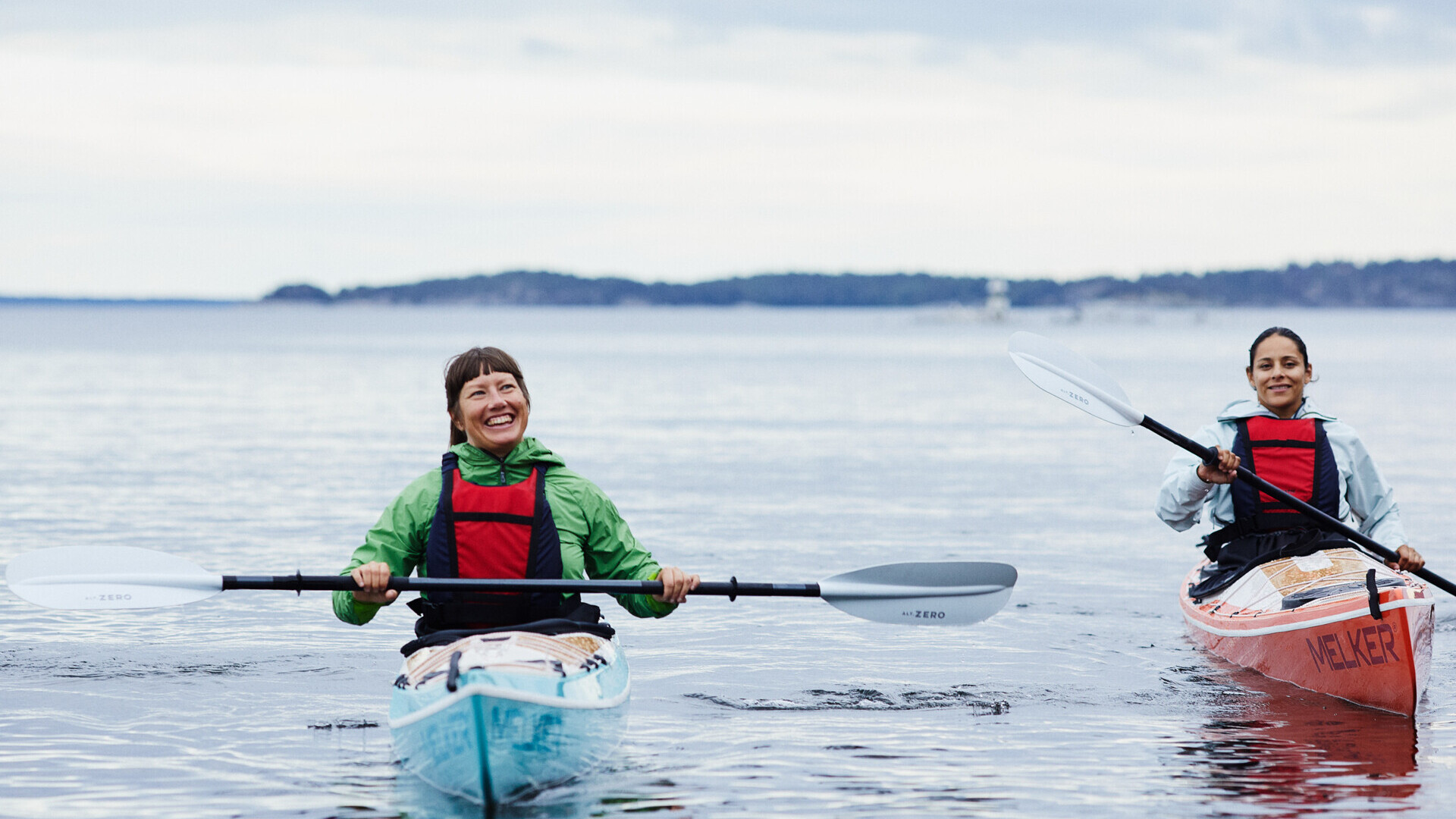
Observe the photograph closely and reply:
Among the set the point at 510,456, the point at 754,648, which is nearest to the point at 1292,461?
the point at 754,648

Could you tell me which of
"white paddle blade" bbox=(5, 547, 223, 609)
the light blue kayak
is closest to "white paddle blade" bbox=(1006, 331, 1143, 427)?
the light blue kayak

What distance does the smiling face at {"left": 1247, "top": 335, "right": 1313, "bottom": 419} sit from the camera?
266 inches

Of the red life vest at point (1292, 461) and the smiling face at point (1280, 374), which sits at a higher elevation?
the smiling face at point (1280, 374)

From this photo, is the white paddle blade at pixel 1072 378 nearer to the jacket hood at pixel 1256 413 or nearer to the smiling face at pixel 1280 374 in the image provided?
the jacket hood at pixel 1256 413

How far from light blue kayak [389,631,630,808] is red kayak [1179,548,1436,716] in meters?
3.34

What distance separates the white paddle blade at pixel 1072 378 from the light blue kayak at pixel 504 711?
112 inches

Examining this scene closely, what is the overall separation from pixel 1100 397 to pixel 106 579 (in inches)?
172

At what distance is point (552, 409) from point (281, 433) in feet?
24.3

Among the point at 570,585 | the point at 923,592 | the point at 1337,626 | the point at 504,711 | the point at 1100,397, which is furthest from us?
the point at 1100,397

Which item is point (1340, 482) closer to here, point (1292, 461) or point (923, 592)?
point (1292, 461)

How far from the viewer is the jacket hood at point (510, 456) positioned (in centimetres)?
525

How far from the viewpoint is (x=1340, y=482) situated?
6.82 metres

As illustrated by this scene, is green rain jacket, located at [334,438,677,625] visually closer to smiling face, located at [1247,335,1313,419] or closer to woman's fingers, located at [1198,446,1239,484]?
woman's fingers, located at [1198,446,1239,484]

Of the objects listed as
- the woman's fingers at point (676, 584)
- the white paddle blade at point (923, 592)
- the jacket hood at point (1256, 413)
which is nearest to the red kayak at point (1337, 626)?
the jacket hood at point (1256, 413)
